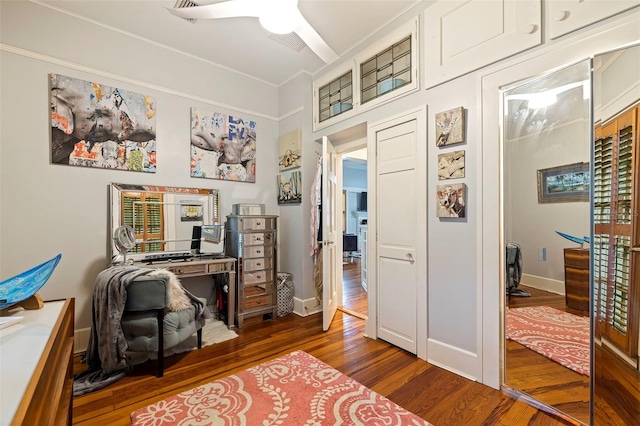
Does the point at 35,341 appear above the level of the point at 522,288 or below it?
above

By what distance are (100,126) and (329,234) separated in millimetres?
2542

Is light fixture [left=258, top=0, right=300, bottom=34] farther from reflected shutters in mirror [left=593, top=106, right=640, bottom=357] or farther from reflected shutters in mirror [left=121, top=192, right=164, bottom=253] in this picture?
reflected shutters in mirror [left=121, top=192, right=164, bottom=253]

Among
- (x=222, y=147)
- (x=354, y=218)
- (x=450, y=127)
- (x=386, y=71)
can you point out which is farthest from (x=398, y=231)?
(x=354, y=218)

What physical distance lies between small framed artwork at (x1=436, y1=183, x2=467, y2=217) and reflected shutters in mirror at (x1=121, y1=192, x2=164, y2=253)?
111 inches

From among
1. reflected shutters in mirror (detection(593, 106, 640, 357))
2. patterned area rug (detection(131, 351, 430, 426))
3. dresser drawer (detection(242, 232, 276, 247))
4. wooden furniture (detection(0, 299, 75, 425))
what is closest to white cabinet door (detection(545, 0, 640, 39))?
reflected shutters in mirror (detection(593, 106, 640, 357))

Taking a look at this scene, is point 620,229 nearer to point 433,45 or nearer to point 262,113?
point 433,45

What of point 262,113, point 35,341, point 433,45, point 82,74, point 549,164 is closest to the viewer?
point 35,341

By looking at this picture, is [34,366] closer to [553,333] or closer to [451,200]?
[451,200]

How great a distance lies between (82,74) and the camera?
8.59ft

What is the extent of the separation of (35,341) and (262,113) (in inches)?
134

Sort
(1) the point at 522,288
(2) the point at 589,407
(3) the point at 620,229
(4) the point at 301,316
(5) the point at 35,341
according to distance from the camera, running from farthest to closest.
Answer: (4) the point at 301,316 → (1) the point at 522,288 → (2) the point at 589,407 → (3) the point at 620,229 → (5) the point at 35,341

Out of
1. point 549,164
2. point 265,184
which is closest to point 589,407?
point 549,164

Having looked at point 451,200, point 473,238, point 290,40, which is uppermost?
point 290,40

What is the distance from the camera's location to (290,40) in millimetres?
2926
